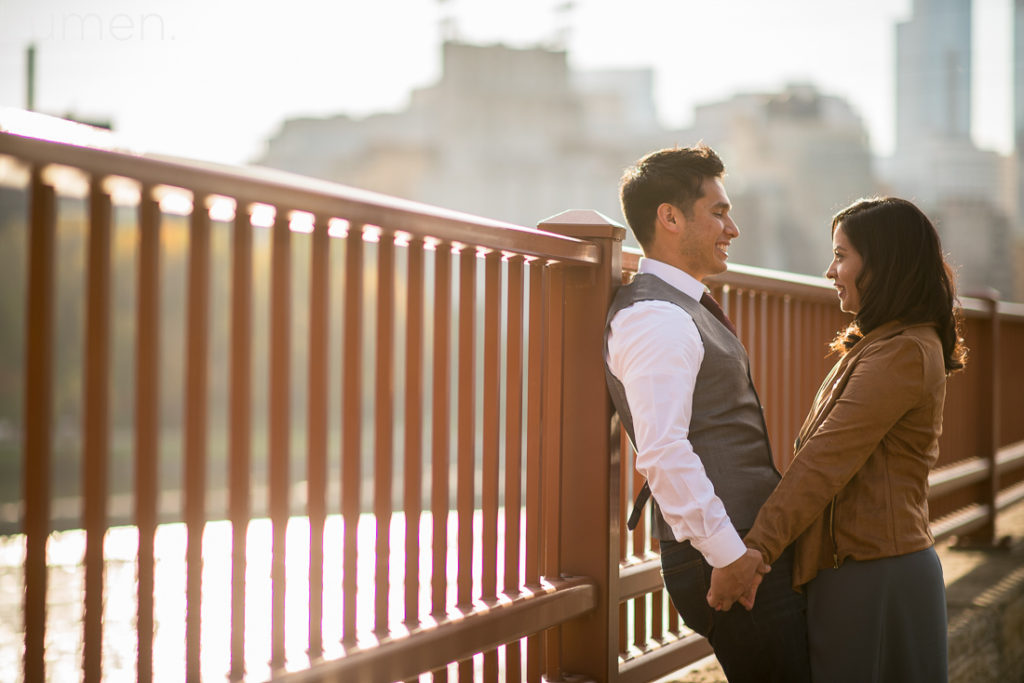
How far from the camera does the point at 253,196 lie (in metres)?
1.75

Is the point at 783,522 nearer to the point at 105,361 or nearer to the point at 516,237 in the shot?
the point at 516,237

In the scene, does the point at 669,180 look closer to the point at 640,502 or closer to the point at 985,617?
the point at 640,502

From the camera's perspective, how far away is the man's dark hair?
8.84 ft

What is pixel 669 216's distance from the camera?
2709mm

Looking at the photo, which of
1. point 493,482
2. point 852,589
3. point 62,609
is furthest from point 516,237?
point 62,609

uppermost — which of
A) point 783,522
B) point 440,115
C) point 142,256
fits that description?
point 440,115

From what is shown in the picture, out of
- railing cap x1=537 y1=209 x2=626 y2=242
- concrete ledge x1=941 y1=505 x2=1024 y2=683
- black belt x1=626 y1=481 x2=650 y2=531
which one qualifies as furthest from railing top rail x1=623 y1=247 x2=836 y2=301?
concrete ledge x1=941 y1=505 x2=1024 y2=683

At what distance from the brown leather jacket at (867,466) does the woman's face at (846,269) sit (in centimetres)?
11

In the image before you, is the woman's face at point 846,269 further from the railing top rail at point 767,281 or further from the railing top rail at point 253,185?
the railing top rail at point 253,185

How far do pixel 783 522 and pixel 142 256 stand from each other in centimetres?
156

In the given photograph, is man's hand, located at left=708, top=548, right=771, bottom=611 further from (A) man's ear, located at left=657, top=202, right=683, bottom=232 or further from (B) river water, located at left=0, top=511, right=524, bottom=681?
(A) man's ear, located at left=657, top=202, right=683, bottom=232

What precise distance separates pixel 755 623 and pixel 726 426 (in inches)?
19.3

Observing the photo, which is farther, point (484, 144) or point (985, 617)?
point (484, 144)

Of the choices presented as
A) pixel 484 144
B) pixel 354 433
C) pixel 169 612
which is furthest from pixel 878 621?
pixel 484 144
